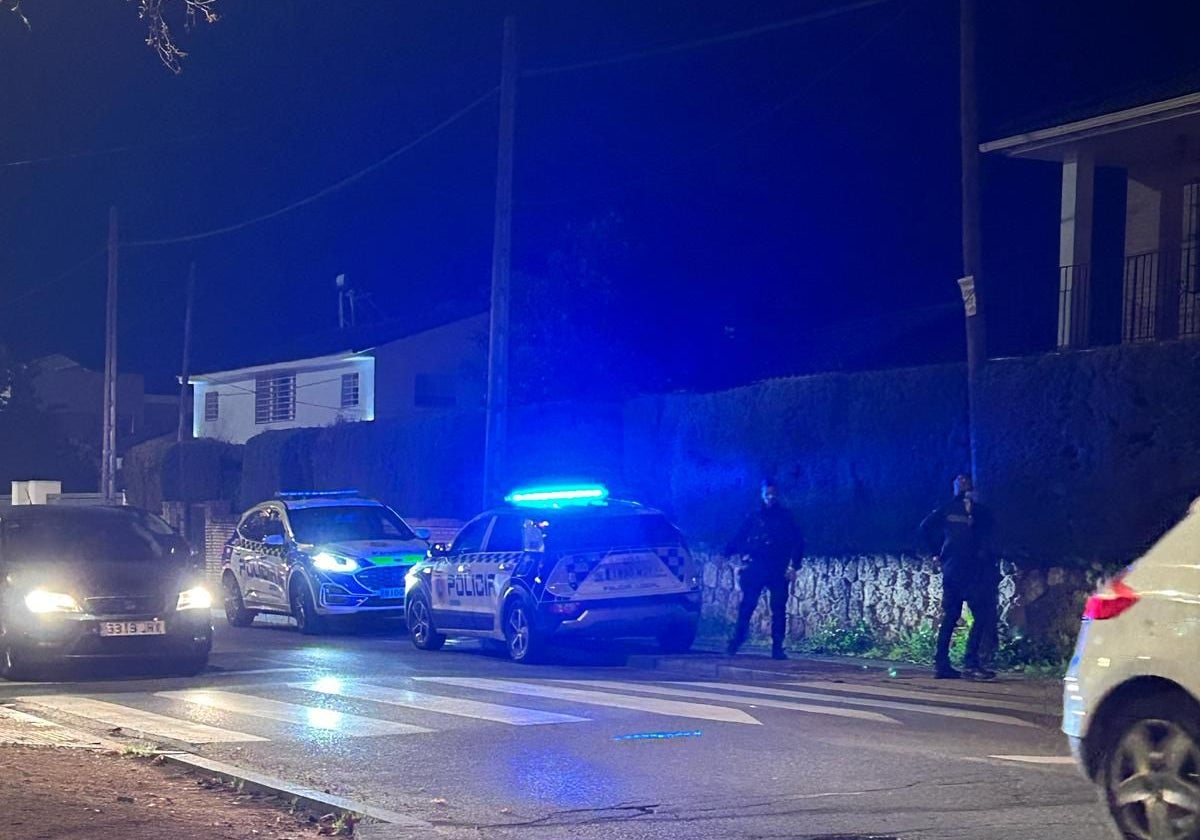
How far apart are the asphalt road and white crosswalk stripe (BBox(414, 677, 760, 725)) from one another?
26mm

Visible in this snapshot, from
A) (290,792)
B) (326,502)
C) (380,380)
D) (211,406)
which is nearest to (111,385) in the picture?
(380,380)

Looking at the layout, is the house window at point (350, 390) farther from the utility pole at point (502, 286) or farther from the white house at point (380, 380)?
the utility pole at point (502, 286)

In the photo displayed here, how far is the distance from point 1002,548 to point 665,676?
3486 mm

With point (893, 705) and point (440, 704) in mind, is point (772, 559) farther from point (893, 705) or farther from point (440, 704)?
point (440, 704)

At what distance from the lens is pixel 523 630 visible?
17.0 meters

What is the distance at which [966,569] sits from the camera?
1476cm

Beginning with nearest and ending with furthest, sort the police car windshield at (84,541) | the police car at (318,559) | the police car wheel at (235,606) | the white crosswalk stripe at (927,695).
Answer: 1. the white crosswalk stripe at (927,695)
2. the police car windshield at (84,541)
3. the police car at (318,559)
4. the police car wheel at (235,606)

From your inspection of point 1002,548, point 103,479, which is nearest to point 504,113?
point 1002,548

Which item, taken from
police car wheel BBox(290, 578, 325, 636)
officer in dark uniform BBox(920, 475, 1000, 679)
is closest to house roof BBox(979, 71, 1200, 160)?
officer in dark uniform BBox(920, 475, 1000, 679)

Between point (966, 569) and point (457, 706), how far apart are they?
4.87m

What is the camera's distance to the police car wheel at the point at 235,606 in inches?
944

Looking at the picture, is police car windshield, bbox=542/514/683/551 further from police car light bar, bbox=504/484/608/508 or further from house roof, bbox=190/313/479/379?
house roof, bbox=190/313/479/379

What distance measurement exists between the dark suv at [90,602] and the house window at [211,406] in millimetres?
38405

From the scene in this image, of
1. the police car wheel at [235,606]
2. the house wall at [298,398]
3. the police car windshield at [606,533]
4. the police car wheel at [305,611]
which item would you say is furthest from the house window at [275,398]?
the police car windshield at [606,533]
